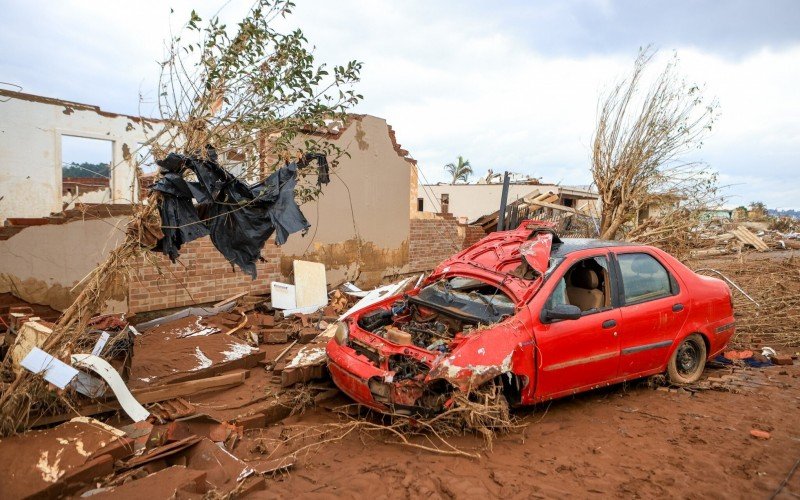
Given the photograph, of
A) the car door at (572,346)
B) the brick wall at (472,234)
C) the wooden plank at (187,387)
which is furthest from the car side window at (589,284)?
the brick wall at (472,234)

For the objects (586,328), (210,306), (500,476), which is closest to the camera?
(500,476)

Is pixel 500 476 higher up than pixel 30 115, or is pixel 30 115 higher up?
pixel 30 115

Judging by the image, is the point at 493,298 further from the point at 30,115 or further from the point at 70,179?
the point at 70,179

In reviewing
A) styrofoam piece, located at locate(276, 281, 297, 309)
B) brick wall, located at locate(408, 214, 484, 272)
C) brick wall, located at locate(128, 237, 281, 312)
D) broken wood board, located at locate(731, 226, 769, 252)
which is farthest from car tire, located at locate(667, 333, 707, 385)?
broken wood board, located at locate(731, 226, 769, 252)

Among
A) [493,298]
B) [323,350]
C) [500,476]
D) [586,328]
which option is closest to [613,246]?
[586,328]

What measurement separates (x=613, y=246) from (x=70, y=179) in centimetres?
1854

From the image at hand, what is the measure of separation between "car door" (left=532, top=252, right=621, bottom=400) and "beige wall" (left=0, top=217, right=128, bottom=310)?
540 cm

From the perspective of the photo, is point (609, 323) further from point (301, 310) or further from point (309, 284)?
point (309, 284)

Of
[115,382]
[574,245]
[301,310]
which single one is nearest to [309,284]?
[301,310]

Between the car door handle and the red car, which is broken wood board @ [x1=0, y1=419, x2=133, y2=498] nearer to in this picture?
the red car

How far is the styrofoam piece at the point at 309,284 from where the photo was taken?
900 cm

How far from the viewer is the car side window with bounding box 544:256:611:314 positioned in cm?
494

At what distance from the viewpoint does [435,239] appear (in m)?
13.3

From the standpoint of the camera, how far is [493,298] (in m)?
4.80
